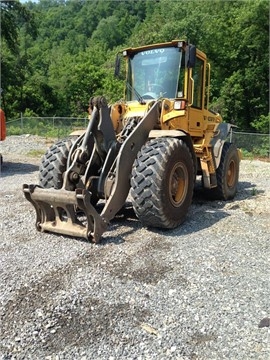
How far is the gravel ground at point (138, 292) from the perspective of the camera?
283cm

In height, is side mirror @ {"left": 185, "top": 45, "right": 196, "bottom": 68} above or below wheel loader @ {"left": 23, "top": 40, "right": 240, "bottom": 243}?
above

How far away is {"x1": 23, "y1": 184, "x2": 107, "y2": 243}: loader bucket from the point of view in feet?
14.7

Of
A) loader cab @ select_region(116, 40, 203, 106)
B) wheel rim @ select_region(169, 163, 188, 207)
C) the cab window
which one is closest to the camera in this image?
wheel rim @ select_region(169, 163, 188, 207)

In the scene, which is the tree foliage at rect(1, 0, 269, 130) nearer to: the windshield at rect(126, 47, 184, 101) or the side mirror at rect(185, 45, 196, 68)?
the windshield at rect(126, 47, 184, 101)

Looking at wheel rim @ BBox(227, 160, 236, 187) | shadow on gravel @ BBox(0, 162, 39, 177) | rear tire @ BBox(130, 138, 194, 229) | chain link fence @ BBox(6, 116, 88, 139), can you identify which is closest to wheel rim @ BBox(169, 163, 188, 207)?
rear tire @ BBox(130, 138, 194, 229)

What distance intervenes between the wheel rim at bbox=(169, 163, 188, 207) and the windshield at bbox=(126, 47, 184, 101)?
152 cm

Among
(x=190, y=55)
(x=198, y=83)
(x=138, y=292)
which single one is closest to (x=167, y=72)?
(x=190, y=55)

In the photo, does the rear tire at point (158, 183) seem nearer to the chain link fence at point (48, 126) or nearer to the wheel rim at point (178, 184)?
the wheel rim at point (178, 184)

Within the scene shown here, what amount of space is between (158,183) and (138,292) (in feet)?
5.29

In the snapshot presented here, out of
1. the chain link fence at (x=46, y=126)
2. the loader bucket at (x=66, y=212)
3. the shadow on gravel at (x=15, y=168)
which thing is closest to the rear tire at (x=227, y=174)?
the loader bucket at (x=66, y=212)

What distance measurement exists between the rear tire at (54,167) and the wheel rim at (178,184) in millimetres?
1580

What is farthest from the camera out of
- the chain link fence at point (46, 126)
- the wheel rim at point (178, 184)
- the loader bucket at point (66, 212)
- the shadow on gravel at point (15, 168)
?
the chain link fence at point (46, 126)

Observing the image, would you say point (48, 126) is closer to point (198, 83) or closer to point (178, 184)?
point (198, 83)

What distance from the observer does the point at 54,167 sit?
559 centimetres
